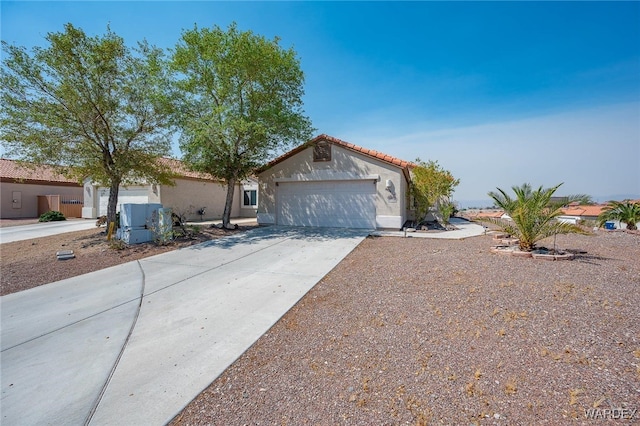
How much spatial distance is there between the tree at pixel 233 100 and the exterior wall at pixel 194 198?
3625 millimetres

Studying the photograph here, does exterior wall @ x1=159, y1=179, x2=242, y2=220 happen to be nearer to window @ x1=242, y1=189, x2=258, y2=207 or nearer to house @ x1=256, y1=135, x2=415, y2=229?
window @ x1=242, y1=189, x2=258, y2=207

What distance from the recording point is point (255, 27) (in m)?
11.7

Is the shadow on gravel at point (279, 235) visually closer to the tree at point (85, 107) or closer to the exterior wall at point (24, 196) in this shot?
the tree at point (85, 107)

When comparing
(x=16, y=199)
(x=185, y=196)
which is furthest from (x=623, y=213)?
(x=16, y=199)

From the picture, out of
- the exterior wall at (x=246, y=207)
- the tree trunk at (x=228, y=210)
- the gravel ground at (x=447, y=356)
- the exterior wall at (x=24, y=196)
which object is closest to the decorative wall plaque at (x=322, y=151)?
the tree trunk at (x=228, y=210)

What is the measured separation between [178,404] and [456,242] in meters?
9.40

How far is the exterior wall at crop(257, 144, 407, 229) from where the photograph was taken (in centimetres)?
1255

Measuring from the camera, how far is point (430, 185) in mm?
Result: 13586

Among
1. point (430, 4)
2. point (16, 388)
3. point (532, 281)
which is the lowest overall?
point (16, 388)

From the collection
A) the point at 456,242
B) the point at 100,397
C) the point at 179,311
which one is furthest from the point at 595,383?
the point at 456,242

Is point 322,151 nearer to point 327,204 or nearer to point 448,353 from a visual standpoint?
point 327,204

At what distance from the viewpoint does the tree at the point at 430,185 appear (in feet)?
44.5

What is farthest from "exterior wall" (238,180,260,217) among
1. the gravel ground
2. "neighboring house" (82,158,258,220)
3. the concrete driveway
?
the gravel ground

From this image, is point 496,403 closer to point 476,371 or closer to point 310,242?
point 476,371
